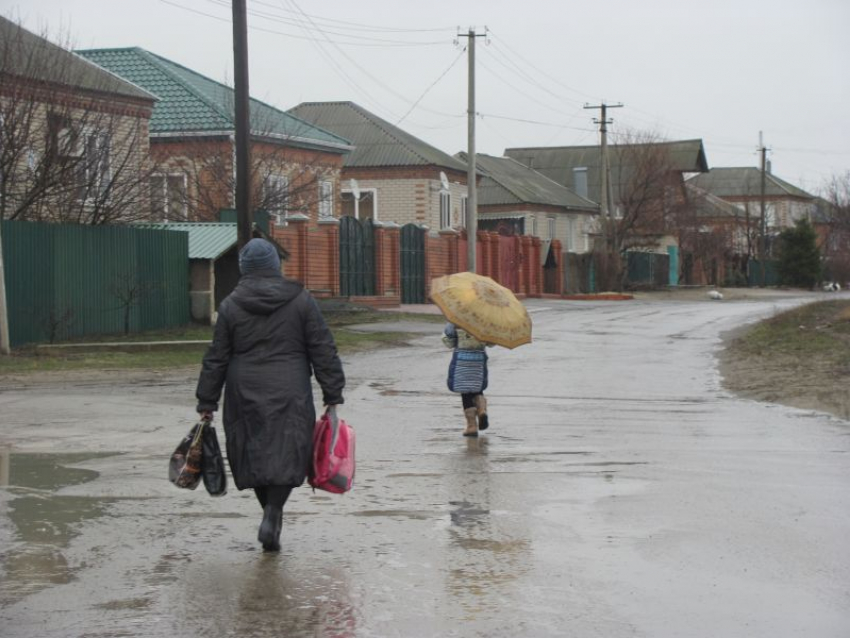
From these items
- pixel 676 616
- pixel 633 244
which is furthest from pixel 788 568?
pixel 633 244

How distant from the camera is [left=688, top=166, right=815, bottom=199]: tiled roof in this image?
363 feet

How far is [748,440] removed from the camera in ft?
38.4

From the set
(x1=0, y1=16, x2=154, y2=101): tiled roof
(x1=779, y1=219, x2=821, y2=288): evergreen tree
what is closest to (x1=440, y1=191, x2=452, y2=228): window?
(x1=0, y1=16, x2=154, y2=101): tiled roof

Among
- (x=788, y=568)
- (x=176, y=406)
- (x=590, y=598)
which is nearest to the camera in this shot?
(x=590, y=598)

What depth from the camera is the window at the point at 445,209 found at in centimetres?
5397

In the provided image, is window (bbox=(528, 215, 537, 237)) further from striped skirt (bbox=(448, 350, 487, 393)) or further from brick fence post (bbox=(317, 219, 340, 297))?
striped skirt (bbox=(448, 350, 487, 393))

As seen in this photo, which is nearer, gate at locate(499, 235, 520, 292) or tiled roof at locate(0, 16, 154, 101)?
tiled roof at locate(0, 16, 154, 101)

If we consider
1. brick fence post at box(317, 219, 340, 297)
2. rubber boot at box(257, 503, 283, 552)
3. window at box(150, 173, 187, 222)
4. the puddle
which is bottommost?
the puddle

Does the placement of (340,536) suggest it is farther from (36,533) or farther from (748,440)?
(748,440)

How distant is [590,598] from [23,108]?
1911 cm

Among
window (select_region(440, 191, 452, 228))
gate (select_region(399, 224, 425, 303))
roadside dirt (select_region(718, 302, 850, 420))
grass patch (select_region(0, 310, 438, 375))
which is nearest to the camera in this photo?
roadside dirt (select_region(718, 302, 850, 420))

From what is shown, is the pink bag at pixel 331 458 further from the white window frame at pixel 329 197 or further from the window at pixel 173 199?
the white window frame at pixel 329 197

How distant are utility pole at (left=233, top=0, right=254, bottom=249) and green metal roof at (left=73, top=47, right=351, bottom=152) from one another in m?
17.2

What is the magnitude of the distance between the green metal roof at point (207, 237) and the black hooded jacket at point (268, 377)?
18677 mm
